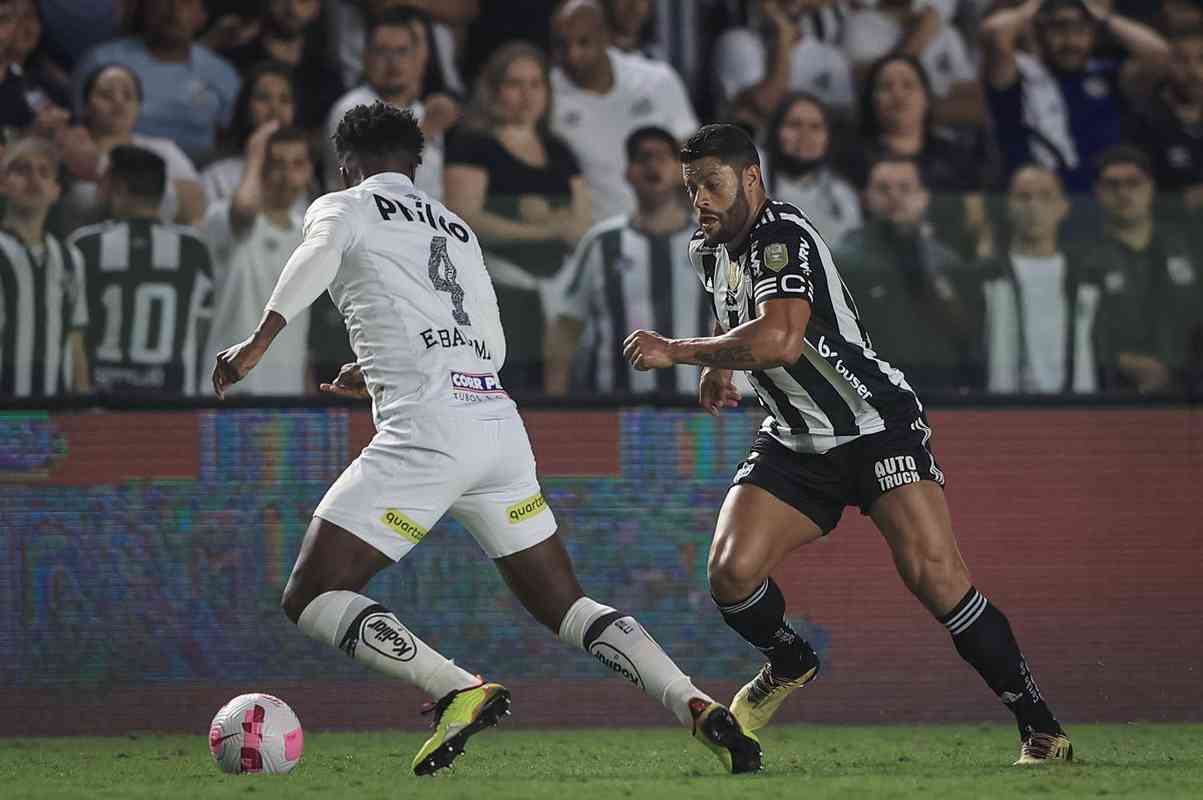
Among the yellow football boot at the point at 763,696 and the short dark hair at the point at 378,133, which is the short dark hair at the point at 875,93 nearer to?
the yellow football boot at the point at 763,696

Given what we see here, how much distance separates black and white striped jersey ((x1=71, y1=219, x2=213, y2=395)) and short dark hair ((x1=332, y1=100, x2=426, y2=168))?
235cm

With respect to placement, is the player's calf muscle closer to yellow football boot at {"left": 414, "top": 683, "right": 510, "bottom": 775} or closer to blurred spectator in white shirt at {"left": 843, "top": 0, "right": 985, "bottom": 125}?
yellow football boot at {"left": 414, "top": 683, "right": 510, "bottom": 775}

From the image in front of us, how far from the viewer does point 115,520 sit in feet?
25.4

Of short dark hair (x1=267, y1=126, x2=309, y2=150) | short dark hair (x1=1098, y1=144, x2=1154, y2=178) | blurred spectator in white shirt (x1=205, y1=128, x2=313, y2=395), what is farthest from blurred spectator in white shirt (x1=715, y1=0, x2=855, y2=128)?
blurred spectator in white shirt (x1=205, y1=128, x2=313, y2=395)

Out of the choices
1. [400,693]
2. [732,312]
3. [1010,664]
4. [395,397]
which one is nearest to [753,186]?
[732,312]

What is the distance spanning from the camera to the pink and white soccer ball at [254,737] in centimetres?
549

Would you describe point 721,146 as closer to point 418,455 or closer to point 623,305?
point 418,455

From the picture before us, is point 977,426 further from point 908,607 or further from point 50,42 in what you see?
point 50,42

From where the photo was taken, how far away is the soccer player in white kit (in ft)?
16.8

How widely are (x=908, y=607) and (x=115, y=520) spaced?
3.56 metres

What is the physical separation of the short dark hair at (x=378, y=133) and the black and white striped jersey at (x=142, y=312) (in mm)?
2346

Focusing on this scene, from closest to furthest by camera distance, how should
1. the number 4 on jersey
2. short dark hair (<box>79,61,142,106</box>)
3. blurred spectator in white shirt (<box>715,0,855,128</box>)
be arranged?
the number 4 on jersey
short dark hair (<box>79,61,142,106</box>)
blurred spectator in white shirt (<box>715,0,855,128</box>)

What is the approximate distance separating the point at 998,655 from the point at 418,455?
195 centimetres

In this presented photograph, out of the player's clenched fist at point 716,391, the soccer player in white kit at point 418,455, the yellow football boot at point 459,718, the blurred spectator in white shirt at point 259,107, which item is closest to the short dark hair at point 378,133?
the soccer player in white kit at point 418,455
